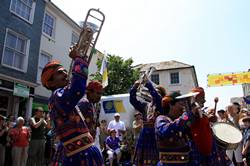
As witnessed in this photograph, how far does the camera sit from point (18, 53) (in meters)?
15.6

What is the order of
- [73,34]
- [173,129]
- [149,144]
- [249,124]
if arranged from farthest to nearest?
[73,34]
[249,124]
[149,144]
[173,129]

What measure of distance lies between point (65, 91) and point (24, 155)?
7492mm

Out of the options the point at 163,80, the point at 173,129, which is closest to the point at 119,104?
the point at 173,129

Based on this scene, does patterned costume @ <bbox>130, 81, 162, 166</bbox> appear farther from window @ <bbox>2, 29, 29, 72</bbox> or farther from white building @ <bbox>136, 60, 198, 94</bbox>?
white building @ <bbox>136, 60, 198, 94</bbox>

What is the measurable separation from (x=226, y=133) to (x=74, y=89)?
95.0 inches

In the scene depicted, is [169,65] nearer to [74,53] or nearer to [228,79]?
[228,79]

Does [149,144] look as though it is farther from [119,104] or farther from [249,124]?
[119,104]

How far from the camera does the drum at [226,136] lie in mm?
3507

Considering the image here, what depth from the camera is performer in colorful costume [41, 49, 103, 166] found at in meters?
2.41

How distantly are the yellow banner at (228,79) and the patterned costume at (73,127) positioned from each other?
20.7m

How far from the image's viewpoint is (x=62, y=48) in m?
20.0

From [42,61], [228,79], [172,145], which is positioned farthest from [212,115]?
[228,79]

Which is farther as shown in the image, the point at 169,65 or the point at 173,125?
the point at 169,65

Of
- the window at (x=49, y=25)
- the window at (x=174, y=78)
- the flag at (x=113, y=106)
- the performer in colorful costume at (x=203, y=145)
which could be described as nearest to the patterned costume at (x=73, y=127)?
the performer in colorful costume at (x=203, y=145)
